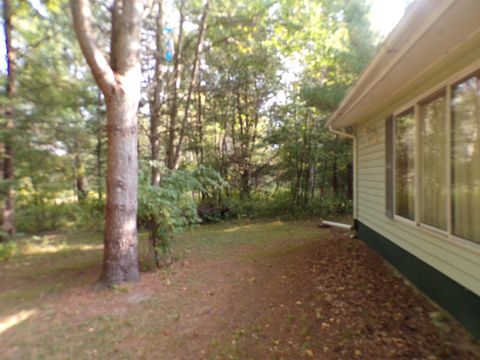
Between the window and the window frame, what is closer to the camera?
the window

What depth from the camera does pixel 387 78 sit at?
322 centimetres

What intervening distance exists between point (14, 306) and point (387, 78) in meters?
5.10

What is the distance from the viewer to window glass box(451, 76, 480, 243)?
2.42 meters

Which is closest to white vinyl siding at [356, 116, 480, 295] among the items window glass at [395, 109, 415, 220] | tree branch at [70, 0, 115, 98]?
window glass at [395, 109, 415, 220]

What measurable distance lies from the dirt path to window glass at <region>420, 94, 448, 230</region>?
95cm

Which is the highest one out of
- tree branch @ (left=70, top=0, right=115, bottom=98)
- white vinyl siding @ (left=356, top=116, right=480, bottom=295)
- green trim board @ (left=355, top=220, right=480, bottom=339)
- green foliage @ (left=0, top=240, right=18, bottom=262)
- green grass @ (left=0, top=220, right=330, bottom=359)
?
tree branch @ (left=70, top=0, right=115, bottom=98)

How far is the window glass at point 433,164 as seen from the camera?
2895mm

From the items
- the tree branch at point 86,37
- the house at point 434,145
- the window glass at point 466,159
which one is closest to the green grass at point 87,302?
the house at point 434,145

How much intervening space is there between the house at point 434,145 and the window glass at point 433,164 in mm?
10

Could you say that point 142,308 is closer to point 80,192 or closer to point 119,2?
point 119,2

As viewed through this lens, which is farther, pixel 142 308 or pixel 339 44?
pixel 339 44

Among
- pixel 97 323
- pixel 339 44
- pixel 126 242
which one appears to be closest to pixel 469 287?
pixel 97 323

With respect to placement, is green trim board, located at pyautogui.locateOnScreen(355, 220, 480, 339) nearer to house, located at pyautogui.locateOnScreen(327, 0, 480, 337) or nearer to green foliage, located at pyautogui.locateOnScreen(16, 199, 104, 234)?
house, located at pyautogui.locateOnScreen(327, 0, 480, 337)

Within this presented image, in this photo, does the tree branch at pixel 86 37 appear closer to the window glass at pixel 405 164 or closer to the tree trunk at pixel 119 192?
the tree trunk at pixel 119 192
